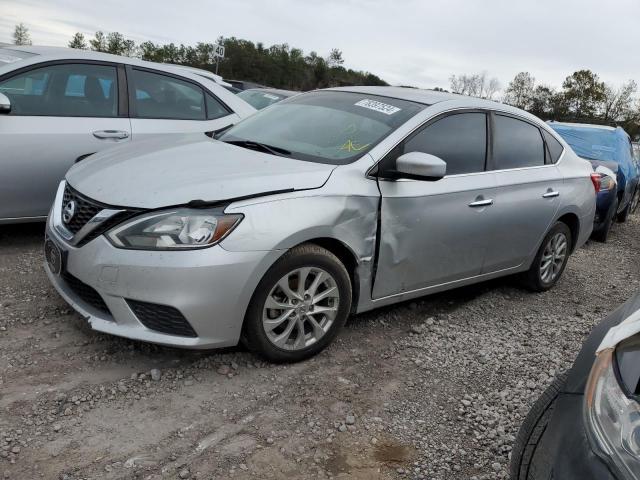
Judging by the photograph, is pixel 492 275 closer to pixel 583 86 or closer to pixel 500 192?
pixel 500 192

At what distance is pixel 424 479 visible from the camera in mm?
2650

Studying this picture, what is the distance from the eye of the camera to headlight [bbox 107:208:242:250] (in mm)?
2947

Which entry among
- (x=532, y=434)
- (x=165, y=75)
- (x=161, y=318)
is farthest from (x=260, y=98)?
(x=532, y=434)

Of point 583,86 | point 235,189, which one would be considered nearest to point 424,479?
point 235,189

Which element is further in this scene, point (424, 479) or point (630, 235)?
point (630, 235)

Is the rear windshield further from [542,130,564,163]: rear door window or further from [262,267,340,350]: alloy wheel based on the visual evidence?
[542,130,564,163]: rear door window

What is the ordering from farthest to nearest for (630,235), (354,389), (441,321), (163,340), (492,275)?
(630,235) < (492,275) < (441,321) < (354,389) < (163,340)

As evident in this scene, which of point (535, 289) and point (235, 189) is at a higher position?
point (235, 189)

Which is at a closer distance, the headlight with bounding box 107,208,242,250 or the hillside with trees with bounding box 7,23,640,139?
the headlight with bounding box 107,208,242,250

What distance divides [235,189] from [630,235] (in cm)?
817

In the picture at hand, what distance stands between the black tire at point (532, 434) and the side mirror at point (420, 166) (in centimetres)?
166

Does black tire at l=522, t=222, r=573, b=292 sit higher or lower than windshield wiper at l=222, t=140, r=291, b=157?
lower

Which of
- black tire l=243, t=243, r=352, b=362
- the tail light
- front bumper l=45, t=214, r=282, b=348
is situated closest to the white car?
front bumper l=45, t=214, r=282, b=348

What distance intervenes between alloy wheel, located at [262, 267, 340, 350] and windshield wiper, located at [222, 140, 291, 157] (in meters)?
0.84
